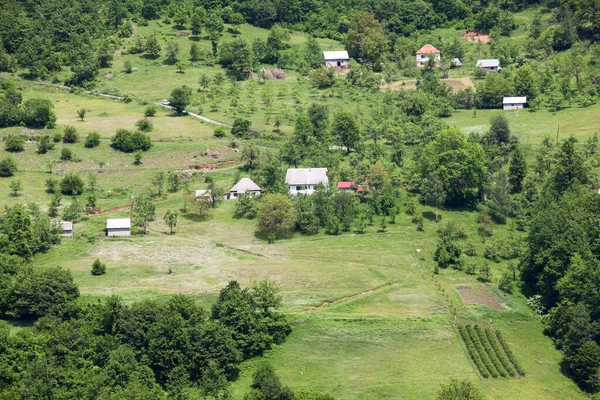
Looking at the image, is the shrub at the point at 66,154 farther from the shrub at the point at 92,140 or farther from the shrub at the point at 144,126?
the shrub at the point at 144,126

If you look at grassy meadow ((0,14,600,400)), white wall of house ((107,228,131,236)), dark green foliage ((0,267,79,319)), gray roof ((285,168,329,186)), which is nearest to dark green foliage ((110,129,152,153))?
grassy meadow ((0,14,600,400))

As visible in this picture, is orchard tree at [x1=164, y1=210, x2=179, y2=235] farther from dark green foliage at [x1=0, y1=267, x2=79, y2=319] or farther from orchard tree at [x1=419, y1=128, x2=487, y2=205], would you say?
orchard tree at [x1=419, y1=128, x2=487, y2=205]

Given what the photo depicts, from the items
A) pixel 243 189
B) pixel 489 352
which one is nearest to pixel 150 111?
pixel 243 189

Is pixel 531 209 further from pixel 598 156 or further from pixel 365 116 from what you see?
pixel 365 116

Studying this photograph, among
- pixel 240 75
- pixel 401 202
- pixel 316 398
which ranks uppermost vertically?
pixel 240 75

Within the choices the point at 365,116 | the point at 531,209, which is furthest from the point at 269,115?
the point at 531,209

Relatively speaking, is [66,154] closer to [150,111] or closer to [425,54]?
[150,111]
